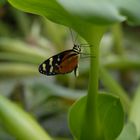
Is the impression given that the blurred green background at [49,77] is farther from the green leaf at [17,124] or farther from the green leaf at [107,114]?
the green leaf at [107,114]

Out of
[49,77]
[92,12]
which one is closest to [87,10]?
[92,12]

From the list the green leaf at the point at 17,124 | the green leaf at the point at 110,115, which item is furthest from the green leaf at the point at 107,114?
the green leaf at the point at 17,124

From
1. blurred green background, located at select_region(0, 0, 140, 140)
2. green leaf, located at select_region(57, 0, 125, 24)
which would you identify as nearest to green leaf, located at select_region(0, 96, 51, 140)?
blurred green background, located at select_region(0, 0, 140, 140)

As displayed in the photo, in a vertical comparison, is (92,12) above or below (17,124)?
above

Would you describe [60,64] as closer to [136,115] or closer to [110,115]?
[110,115]

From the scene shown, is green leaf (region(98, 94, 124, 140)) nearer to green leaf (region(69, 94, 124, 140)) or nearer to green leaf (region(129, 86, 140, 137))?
green leaf (region(69, 94, 124, 140))

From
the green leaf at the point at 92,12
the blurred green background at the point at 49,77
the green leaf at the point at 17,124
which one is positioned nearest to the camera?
the green leaf at the point at 92,12
